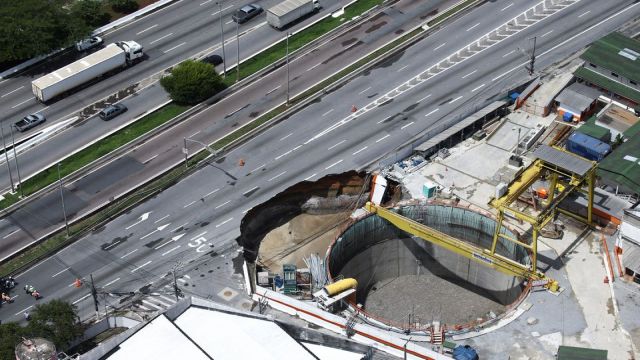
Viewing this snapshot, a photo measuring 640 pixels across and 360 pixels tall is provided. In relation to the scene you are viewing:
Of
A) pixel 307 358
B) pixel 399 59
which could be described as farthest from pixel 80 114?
pixel 307 358

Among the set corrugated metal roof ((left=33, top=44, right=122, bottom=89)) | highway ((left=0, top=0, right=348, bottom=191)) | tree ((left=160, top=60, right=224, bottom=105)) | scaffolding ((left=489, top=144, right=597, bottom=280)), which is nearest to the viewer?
A: scaffolding ((left=489, top=144, right=597, bottom=280))

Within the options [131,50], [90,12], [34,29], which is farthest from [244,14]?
[34,29]

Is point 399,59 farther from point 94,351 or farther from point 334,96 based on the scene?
point 94,351

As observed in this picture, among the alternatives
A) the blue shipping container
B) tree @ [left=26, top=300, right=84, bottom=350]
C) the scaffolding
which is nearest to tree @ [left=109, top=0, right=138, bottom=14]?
tree @ [left=26, top=300, right=84, bottom=350]

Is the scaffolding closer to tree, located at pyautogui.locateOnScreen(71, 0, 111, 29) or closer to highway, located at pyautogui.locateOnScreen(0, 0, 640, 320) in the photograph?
highway, located at pyautogui.locateOnScreen(0, 0, 640, 320)

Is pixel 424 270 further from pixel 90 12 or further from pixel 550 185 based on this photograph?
pixel 90 12
